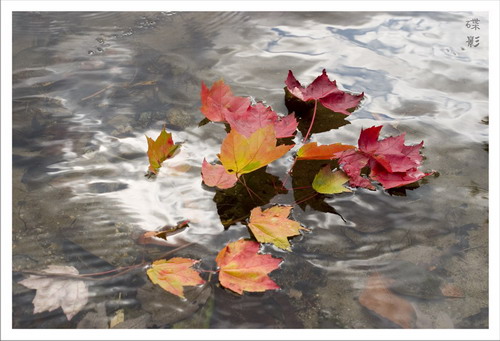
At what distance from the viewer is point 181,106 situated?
1.58 meters

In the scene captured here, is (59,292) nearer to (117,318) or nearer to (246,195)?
(117,318)

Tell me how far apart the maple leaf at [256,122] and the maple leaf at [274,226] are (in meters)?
0.24

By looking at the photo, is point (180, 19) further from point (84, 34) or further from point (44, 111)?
point (44, 111)

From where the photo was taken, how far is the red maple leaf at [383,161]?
133 cm

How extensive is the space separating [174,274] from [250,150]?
1.17 ft

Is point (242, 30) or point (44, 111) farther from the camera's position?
point (242, 30)

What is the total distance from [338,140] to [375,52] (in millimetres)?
525

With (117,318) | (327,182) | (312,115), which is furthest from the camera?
(312,115)

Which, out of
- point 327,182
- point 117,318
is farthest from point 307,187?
point 117,318

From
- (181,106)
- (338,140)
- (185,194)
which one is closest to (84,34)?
(181,106)

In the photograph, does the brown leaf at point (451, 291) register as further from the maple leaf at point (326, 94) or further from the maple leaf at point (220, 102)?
the maple leaf at point (220, 102)

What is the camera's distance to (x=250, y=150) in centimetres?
120

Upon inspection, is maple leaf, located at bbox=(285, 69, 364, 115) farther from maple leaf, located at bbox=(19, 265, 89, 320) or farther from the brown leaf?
maple leaf, located at bbox=(19, 265, 89, 320)

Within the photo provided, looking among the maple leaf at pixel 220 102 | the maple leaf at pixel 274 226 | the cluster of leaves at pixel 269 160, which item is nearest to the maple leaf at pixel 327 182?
the cluster of leaves at pixel 269 160
